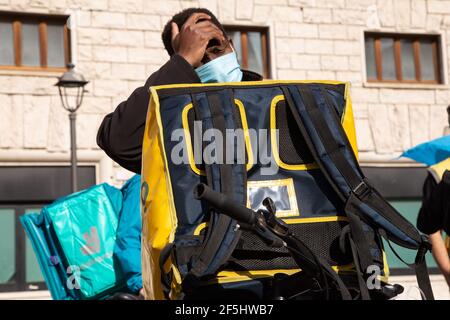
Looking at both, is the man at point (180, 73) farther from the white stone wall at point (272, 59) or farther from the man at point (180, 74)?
the white stone wall at point (272, 59)

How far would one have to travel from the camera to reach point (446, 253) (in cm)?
508

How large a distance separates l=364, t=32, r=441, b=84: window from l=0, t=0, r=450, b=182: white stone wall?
173mm

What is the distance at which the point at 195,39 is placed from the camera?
3.16m

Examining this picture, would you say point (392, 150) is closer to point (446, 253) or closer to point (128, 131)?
point (446, 253)

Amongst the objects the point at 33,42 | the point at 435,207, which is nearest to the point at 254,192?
the point at 435,207

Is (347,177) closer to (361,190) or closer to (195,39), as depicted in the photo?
(361,190)

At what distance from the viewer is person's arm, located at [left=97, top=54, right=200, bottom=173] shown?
9.97ft

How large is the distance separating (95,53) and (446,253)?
9.54 meters

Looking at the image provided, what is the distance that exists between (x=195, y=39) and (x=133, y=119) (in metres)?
0.34

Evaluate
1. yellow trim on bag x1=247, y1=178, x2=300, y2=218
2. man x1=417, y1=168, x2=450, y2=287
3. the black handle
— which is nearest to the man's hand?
yellow trim on bag x1=247, y1=178, x2=300, y2=218

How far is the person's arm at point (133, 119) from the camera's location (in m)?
3.04

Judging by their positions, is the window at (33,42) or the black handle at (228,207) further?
the window at (33,42)

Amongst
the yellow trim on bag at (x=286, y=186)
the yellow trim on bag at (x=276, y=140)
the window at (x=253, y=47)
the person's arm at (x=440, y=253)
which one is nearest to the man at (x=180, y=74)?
the yellow trim on bag at (x=276, y=140)

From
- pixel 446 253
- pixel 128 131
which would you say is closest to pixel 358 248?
pixel 128 131
